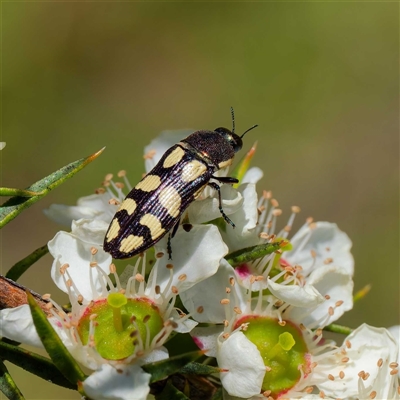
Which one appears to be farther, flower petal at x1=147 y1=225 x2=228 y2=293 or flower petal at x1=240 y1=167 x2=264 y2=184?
flower petal at x1=240 y1=167 x2=264 y2=184

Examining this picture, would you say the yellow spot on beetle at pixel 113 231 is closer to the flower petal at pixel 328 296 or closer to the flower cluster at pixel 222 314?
the flower cluster at pixel 222 314

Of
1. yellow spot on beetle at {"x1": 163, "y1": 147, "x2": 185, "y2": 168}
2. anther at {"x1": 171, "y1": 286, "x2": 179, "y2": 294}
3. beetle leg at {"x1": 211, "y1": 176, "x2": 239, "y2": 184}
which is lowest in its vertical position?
anther at {"x1": 171, "y1": 286, "x2": 179, "y2": 294}

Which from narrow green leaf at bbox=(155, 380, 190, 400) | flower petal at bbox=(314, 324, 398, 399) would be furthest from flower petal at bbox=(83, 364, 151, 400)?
flower petal at bbox=(314, 324, 398, 399)

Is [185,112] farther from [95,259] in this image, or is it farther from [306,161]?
[95,259]

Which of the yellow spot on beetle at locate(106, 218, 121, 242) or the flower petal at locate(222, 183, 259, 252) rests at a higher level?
the yellow spot on beetle at locate(106, 218, 121, 242)

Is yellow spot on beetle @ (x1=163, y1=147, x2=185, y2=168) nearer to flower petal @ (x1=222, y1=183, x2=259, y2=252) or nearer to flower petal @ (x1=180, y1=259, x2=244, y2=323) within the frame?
flower petal @ (x1=222, y1=183, x2=259, y2=252)

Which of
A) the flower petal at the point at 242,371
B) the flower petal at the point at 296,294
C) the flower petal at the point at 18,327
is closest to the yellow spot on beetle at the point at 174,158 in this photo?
the flower petal at the point at 296,294

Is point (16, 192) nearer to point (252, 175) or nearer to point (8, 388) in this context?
point (8, 388)
